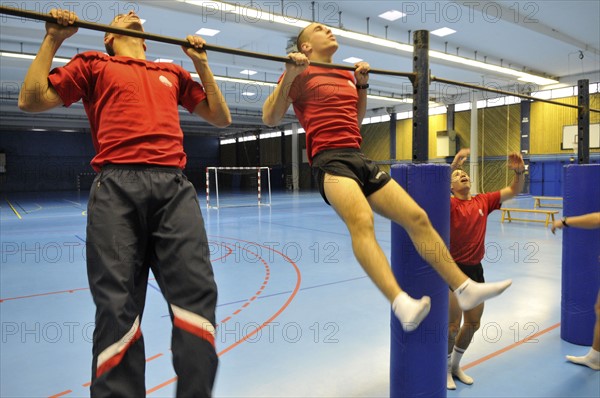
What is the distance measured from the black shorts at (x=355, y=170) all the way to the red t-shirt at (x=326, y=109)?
102 millimetres

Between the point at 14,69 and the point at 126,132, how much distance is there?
1714 centimetres

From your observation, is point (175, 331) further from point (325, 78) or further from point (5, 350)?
point (5, 350)

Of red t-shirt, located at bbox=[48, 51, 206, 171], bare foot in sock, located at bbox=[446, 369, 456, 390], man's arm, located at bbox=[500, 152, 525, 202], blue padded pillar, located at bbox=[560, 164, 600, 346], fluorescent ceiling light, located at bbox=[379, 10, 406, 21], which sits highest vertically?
fluorescent ceiling light, located at bbox=[379, 10, 406, 21]

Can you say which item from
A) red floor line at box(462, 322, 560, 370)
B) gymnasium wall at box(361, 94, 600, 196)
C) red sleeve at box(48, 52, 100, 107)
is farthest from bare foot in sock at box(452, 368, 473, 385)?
gymnasium wall at box(361, 94, 600, 196)

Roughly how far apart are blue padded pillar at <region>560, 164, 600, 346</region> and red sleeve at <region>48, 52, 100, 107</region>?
12.0ft

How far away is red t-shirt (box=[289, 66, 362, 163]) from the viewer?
244cm

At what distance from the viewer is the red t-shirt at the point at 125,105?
182 centimetres

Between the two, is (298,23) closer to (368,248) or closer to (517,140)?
(368,248)

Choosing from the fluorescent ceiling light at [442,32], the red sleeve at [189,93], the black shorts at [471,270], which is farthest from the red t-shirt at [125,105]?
the fluorescent ceiling light at [442,32]

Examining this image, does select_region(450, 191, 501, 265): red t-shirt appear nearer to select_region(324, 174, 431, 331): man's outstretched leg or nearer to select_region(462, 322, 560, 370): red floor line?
select_region(462, 322, 560, 370): red floor line

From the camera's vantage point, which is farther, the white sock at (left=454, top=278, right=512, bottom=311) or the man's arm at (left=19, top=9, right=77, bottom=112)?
the white sock at (left=454, top=278, right=512, bottom=311)

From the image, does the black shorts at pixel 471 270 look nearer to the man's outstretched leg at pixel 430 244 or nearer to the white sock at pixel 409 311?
the man's outstretched leg at pixel 430 244

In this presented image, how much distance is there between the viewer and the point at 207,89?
2.14 m

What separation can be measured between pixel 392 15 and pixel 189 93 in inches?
411
